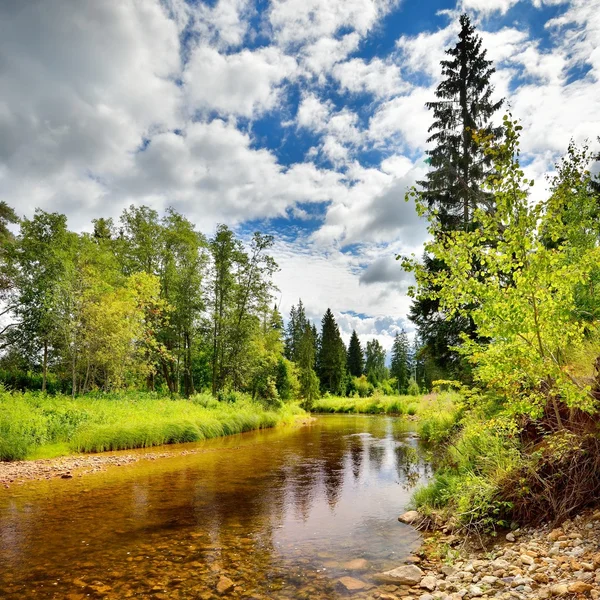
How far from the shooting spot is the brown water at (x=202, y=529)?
5785 millimetres

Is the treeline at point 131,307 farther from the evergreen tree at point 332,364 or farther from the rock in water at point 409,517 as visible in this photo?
the evergreen tree at point 332,364

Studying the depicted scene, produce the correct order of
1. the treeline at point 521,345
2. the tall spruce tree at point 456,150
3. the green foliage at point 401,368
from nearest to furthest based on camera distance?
the treeline at point 521,345 < the tall spruce tree at point 456,150 < the green foliage at point 401,368

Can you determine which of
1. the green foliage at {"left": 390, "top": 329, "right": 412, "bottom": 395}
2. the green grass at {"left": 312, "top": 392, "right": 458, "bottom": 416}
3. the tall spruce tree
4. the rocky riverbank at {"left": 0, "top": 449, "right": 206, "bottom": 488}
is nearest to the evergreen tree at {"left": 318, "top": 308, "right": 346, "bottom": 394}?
the green foliage at {"left": 390, "top": 329, "right": 412, "bottom": 395}

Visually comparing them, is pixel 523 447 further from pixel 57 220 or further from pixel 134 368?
pixel 57 220

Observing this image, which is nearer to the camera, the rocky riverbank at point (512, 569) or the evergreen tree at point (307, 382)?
the rocky riverbank at point (512, 569)

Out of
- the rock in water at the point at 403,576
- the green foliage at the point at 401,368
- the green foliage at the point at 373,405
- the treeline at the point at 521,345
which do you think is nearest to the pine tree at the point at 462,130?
the treeline at the point at 521,345

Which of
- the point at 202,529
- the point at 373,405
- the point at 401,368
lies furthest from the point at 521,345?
the point at 401,368

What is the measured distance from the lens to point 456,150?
20078 millimetres

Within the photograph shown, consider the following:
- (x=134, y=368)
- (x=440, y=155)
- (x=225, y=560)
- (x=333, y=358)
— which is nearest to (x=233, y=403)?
(x=134, y=368)

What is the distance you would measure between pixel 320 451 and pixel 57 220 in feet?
70.8

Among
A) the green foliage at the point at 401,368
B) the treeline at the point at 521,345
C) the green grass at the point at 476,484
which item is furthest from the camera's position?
the green foliage at the point at 401,368

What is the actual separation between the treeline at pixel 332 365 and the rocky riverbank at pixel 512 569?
→ 42.0 m

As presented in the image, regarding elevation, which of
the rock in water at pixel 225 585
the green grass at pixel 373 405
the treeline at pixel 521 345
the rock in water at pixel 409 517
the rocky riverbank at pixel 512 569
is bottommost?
the green grass at pixel 373 405

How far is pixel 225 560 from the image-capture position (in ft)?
21.5
